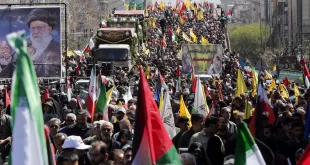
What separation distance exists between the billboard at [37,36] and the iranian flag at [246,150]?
14560 millimetres

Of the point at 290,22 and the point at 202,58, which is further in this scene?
the point at 290,22

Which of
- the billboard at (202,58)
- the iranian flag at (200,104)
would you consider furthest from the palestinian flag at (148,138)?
the billboard at (202,58)

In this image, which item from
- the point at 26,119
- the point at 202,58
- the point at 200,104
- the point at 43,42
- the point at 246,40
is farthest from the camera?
the point at 246,40

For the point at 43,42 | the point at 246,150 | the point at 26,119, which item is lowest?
the point at 246,150

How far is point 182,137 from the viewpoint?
404 inches

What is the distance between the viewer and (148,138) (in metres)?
6.75

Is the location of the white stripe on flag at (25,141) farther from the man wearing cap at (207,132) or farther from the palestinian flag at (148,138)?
the man wearing cap at (207,132)

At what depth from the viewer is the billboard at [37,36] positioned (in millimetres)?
21016

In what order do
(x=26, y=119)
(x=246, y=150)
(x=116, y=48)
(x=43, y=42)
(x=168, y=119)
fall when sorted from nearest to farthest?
(x=26, y=119), (x=246, y=150), (x=168, y=119), (x=43, y=42), (x=116, y=48)

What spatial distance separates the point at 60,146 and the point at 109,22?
127 ft

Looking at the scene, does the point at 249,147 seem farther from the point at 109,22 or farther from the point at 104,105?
the point at 109,22

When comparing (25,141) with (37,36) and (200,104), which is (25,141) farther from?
(37,36)

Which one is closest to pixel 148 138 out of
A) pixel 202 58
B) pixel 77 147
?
pixel 77 147

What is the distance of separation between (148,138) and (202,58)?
22723 mm
